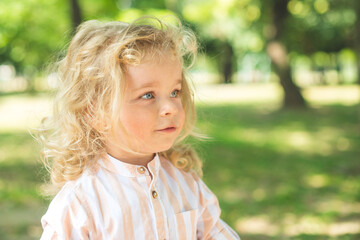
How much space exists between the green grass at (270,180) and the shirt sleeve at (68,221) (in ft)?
1.99

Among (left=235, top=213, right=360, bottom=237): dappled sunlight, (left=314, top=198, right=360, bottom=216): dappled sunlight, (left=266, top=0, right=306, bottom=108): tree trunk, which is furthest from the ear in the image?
(left=266, top=0, right=306, bottom=108): tree trunk

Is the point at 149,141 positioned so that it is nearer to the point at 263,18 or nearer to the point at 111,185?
the point at 111,185

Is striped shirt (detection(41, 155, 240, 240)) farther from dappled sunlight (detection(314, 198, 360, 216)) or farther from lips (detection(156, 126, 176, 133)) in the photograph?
dappled sunlight (detection(314, 198, 360, 216))

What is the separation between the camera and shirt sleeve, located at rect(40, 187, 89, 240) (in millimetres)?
1416

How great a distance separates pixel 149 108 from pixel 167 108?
6cm

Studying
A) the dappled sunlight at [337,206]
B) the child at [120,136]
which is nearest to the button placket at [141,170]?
the child at [120,136]

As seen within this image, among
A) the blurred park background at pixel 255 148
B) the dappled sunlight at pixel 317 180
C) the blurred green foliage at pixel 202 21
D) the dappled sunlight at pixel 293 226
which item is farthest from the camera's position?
the blurred green foliage at pixel 202 21

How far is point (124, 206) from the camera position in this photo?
58.5 inches

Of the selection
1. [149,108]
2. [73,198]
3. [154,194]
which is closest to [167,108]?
[149,108]

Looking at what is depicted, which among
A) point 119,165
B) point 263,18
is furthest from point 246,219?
point 263,18

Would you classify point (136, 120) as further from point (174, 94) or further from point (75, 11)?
point (75, 11)

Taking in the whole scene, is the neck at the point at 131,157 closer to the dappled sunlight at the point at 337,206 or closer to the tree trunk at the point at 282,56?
the dappled sunlight at the point at 337,206

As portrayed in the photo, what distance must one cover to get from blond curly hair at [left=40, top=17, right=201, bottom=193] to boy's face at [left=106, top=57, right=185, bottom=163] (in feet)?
0.12

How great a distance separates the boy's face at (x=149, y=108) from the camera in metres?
1.50
